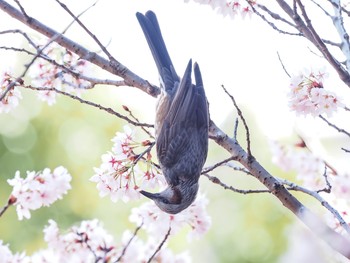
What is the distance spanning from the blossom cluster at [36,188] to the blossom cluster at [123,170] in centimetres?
33

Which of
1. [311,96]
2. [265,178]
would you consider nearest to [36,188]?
[265,178]

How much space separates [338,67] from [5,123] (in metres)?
9.06

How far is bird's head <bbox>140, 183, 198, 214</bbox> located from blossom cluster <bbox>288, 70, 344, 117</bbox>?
0.58 metres

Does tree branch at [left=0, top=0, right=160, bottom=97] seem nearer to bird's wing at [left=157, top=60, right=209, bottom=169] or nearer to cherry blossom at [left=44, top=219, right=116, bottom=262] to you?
bird's wing at [left=157, top=60, right=209, bottom=169]

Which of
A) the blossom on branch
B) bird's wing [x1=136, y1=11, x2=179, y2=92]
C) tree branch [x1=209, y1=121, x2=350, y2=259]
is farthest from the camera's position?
the blossom on branch

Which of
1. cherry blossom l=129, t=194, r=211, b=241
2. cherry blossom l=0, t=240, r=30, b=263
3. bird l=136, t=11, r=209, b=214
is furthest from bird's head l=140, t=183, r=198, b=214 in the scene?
→ cherry blossom l=0, t=240, r=30, b=263

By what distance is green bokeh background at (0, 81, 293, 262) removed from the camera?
8570 mm

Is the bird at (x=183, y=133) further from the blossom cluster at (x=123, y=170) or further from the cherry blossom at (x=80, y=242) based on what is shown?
the cherry blossom at (x=80, y=242)

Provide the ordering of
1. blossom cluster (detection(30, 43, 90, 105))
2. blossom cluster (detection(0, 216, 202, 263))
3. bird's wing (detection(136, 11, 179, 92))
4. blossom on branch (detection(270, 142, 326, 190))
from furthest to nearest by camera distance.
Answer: blossom on branch (detection(270, 142, 326, 190)), bird's wing (detection(136, 11, 179, 92)), blossom cluster (detection(0, 216, 202, 263)), blossom cluster (detection(30, 43, 90, 105))

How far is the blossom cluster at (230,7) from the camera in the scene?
2.16 m

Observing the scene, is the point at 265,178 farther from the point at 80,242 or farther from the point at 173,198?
the point at 80,242

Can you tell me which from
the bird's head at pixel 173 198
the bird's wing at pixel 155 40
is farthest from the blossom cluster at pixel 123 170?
the bird's wing at pixel 155 40

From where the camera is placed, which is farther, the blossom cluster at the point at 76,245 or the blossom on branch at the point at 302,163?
the blossom on branch at the point at 302,163

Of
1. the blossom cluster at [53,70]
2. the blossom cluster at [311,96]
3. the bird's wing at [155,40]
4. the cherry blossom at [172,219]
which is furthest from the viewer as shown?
the bird's wing at [155,40]
